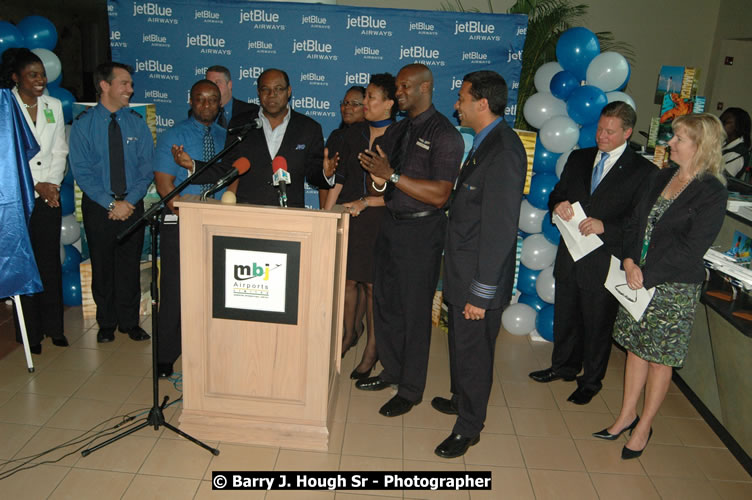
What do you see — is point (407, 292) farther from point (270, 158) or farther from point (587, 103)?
point (587, 103)

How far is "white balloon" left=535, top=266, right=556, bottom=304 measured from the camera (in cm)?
441

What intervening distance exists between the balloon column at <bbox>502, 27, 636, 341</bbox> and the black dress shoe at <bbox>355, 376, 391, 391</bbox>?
1478mm

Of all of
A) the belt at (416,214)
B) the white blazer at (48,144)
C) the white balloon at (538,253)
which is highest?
the white blazer at (48,144)

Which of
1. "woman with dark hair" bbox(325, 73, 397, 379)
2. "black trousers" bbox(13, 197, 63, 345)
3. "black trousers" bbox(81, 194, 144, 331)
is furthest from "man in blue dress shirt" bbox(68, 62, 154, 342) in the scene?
"woman with dark hair" bbox(325, 73, 397, 379)

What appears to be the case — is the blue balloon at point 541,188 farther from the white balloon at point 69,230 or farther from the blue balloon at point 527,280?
the white balloon at point 69,230

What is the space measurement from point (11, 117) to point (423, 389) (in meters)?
2.91

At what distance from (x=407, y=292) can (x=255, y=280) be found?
0.94 meters

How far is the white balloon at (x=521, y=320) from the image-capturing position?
4.68 meters

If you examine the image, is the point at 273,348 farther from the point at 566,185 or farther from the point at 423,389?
the point at 566,185

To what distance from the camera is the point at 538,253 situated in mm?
4465

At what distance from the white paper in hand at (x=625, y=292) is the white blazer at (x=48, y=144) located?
3.70 metres

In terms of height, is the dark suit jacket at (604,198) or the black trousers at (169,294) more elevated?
the dark suit jacket at (604,198)

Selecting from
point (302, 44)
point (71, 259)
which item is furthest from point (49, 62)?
point (302, 44)

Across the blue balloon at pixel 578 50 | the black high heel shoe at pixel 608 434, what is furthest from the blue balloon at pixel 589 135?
the black high heel shoe at pixel 608 434
